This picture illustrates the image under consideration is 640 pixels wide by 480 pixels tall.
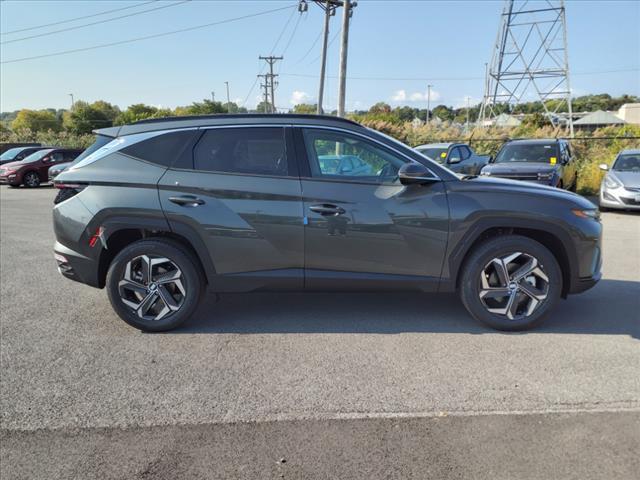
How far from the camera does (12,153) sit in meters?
23.3

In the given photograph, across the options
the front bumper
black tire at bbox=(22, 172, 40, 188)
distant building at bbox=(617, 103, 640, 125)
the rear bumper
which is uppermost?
distant building at bbox=(617, 103, 640, 125)

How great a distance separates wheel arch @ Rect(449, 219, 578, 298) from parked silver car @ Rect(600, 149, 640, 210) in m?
8.22

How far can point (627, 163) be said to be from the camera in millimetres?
11922

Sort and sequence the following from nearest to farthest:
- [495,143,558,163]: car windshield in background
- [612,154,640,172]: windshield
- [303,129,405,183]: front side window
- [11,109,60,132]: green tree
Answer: [303,129,405,183]: front side window → [612,154,640,172]: windshield → [495,143,558,163]: car windshield in background → [11,109,60,132]: green tree

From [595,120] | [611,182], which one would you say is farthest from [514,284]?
[595,120]

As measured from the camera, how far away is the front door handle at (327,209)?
13.2ft

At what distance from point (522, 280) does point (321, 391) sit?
2075 mm

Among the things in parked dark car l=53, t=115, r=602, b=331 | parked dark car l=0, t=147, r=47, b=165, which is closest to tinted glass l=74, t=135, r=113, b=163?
parked dark car l=53, t=115, r=602, b=331

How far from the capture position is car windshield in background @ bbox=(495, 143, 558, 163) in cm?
1244

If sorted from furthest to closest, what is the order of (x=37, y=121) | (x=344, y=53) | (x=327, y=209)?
1. (x=37, y=121)
2. (x=344, y=53)
3. (x=327, y=209)

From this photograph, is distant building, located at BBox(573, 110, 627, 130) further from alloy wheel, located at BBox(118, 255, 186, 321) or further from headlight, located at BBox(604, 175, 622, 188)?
alloy wheel, located at BBox(118, 255, 186, 321)

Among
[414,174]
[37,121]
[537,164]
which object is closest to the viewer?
[414,174]

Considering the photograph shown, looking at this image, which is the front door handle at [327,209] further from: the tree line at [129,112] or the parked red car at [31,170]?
the tree line at [129,112]

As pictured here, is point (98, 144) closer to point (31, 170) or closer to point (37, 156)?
point (31, 170)
